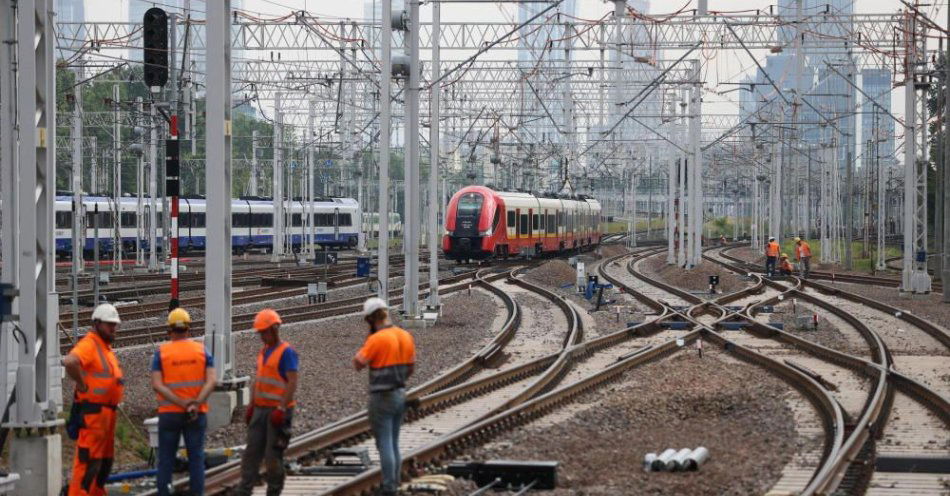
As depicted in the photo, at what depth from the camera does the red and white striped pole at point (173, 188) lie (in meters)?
17.7

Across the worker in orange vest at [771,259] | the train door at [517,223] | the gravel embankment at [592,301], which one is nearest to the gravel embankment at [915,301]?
the worker in orange vest at [771,259]

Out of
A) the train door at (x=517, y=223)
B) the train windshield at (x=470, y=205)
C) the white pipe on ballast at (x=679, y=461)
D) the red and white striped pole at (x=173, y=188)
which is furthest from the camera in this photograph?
the train door at (x=517, y=223)

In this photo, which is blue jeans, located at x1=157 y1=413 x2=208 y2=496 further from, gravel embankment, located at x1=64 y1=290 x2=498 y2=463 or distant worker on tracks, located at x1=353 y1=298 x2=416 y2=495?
gravel embankment, located at x1=64 y1=290 x2=498 y2=463

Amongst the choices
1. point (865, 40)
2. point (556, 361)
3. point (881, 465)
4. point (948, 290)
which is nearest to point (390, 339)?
point (881, 465)

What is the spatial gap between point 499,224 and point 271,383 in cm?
4266

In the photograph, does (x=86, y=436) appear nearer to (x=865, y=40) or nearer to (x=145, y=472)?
(x=145, y=472)

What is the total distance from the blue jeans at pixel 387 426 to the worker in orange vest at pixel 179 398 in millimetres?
1157

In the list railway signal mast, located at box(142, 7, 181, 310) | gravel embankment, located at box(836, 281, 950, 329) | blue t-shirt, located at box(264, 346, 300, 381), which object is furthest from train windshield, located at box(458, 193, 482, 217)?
blue t-shirt, located at box(264, 346, 300, 381)

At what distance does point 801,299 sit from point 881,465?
82.8 ft

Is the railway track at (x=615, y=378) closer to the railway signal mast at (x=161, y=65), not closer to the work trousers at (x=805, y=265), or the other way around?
the railway signal mast at (x=161, y=65)

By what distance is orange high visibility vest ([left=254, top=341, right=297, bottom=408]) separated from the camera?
32.7 feet

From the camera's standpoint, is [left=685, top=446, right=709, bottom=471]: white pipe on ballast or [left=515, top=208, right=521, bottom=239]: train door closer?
[left=685, top=446, right=709, bottom=471]: white pipe on ballast

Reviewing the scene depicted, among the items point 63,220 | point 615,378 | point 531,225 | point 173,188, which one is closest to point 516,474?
point 615,378

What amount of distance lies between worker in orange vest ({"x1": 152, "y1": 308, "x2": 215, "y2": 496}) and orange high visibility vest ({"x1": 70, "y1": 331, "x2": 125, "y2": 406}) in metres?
0.38
